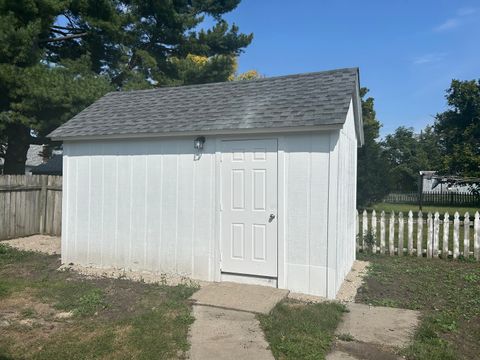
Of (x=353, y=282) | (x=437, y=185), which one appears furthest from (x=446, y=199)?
(x=353, y=282)

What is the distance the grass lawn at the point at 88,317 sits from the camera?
436cm

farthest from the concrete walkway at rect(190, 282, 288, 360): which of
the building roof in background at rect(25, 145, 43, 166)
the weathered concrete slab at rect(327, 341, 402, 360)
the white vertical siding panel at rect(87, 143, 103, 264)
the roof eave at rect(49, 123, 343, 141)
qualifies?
the building roof in background at rect(25, 145, 43, 166)

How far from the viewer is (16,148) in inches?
682

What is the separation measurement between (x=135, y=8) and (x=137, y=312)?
53.3ft

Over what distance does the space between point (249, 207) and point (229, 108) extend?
6.61ft

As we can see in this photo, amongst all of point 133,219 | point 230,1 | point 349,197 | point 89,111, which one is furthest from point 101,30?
point 349,197

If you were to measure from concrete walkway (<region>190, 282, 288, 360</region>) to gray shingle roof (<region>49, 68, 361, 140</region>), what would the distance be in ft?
8.73

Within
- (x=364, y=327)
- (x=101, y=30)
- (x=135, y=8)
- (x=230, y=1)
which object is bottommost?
(x=364, y=327)

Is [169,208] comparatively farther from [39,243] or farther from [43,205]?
[43,205]

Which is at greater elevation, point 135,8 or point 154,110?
point 135,8

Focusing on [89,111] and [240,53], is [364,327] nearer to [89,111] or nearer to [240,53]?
[89,111]

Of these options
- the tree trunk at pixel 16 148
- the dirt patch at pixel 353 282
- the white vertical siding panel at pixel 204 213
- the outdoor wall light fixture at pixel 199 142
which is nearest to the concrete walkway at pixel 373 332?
the dirt patch at pixel 353 282

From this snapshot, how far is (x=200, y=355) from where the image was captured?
428 cm

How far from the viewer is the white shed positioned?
6484 mm
